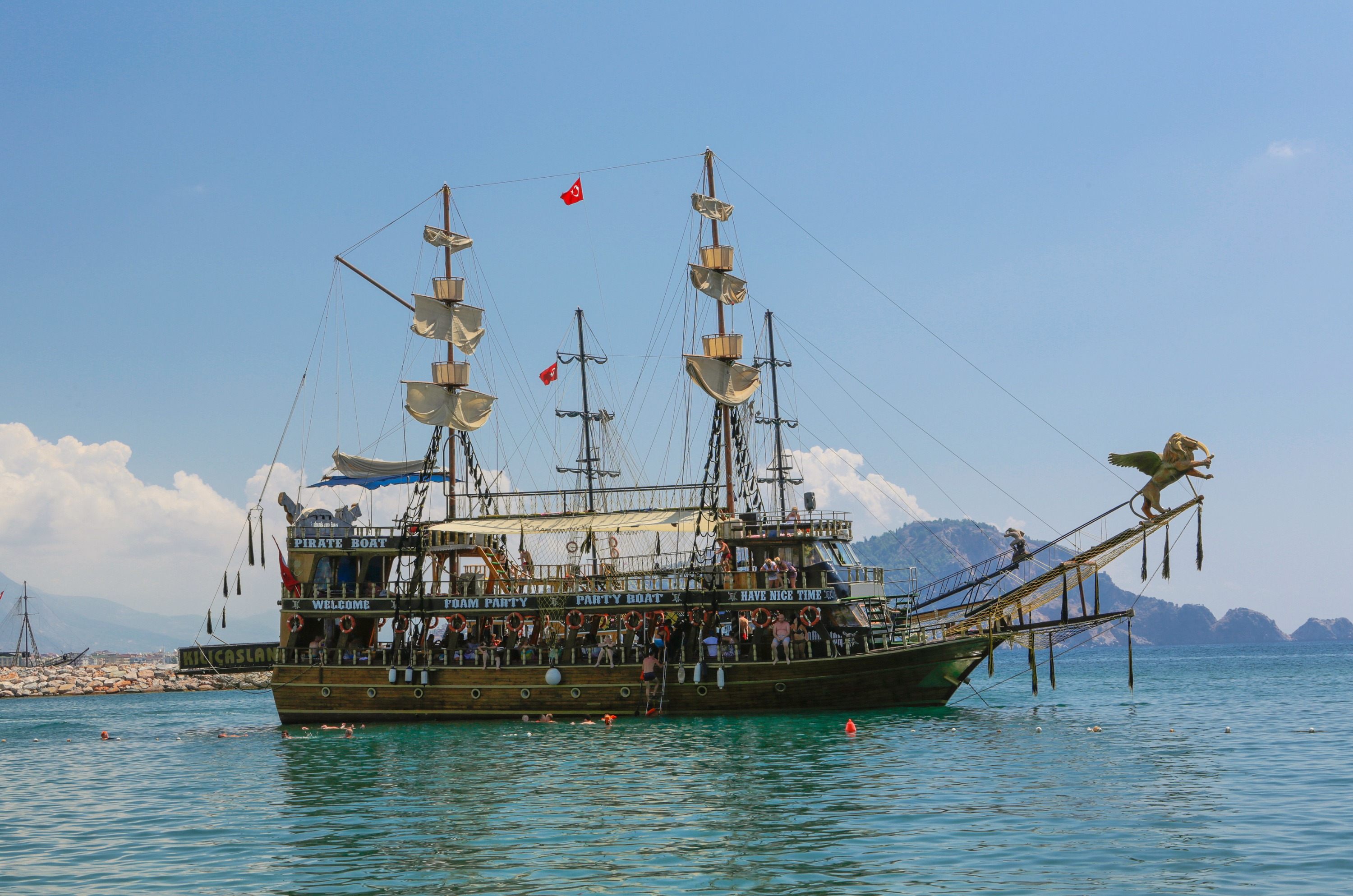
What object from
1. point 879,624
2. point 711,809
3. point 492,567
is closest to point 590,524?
point 492,567

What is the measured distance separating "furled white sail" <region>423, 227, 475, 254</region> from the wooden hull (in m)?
16.9

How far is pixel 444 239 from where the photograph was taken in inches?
1762

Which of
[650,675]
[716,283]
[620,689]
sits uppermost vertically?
[716,283]

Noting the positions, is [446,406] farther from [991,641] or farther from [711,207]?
[991,641]

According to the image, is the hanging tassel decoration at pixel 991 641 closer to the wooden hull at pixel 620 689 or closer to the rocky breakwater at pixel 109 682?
the wooden hull at pixel 620 689

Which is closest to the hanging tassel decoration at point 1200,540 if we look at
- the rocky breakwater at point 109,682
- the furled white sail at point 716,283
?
the furled white sail at point 716,283

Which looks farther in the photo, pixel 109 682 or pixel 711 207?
pixel 109 682

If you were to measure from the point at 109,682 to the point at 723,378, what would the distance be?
75.1m

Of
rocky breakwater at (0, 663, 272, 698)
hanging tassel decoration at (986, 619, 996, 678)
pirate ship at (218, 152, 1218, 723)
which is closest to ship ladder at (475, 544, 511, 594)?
pirate ship at (218, 152, 1218, 723)

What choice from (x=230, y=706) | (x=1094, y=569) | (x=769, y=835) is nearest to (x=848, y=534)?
(x=1094, y=569)

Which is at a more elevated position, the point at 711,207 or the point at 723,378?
the point at 711,207

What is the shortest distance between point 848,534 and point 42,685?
7778 centimetres

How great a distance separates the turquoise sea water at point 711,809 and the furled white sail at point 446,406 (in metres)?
12.4

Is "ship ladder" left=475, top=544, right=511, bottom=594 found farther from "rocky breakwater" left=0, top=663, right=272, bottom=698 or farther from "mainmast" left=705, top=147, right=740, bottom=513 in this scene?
"rocky breakwater" left=0, top=663, right=272, bottom=698
